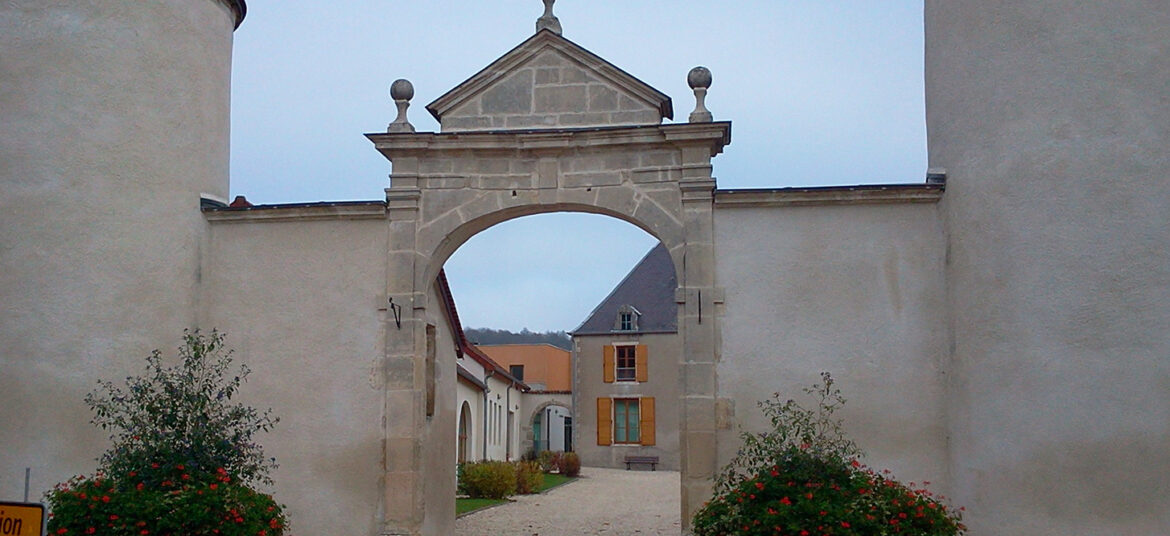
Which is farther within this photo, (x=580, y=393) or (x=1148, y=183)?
(x=580, y=393)

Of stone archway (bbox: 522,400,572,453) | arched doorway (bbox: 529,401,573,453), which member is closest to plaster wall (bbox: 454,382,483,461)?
stone archway (bbox: 522,400,572,453)

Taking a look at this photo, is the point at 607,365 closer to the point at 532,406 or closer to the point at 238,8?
the point at 532,406

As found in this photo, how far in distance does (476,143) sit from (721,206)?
2.19 m

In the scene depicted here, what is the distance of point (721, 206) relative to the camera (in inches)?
389

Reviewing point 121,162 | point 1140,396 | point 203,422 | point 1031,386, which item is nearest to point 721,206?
point 1031,386

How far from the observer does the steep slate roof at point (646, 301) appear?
34.3 metres

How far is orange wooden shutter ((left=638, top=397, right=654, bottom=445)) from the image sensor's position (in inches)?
1304

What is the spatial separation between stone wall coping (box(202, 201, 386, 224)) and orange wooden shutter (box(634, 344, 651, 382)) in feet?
79.2

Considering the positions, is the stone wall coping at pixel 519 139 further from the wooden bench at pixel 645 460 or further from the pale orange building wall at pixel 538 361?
the pale orange building wall at pixel 538 361

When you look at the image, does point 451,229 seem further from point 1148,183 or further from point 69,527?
point 1148,183

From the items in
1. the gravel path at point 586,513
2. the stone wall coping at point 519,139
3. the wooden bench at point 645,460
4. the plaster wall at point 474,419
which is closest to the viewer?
the stone wall coping at point 519,139

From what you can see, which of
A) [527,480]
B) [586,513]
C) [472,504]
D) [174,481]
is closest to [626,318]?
[527,480]

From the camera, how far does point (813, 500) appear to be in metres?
7.96

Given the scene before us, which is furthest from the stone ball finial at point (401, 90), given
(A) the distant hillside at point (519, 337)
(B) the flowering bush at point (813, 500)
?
(A) the distant hillside at point (519, 337)
